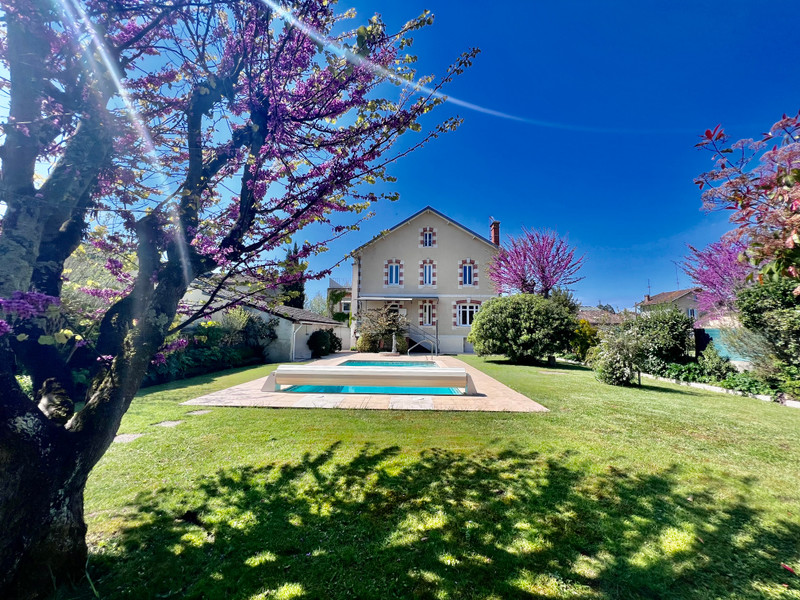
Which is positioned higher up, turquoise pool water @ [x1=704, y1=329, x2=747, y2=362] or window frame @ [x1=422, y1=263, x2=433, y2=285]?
window frame @ [x1=422, y1=263, x2=433, y2=285]

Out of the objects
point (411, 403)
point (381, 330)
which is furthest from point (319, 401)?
point (381, 330)

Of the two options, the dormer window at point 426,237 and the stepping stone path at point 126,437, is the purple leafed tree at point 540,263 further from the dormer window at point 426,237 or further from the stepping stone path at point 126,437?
the stepping stone path at point 126,437

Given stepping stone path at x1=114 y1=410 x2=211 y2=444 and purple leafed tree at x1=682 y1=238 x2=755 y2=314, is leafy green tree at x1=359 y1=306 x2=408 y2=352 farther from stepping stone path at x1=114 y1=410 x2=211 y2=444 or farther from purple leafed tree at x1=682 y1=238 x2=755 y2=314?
purple leafed tree at x1=682 y1=238 x2=755 y2=314

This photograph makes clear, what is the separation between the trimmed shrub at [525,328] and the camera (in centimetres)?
1520

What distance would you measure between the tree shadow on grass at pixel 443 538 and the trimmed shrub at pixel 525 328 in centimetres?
1209

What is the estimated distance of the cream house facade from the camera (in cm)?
2472

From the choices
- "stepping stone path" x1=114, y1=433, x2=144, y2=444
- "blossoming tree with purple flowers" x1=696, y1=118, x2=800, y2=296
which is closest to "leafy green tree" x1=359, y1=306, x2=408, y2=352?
"stepping stone path" x1=114, y1=433, x2=144, y2=444

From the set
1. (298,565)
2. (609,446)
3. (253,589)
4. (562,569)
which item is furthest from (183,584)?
(609,446)

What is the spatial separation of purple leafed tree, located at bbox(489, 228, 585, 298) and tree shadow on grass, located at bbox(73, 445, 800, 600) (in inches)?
770

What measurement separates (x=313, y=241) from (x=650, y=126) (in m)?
14.9

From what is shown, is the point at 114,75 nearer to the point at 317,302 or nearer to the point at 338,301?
the point at 338,301

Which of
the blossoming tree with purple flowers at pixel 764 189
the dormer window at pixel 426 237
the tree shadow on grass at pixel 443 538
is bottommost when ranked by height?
the tree shadow on grass at pixel 443 538

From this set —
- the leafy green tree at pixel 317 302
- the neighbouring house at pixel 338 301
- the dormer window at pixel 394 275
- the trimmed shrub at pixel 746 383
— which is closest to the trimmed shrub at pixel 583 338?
the trimmed shrub at pixel 746 383

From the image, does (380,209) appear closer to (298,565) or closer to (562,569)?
(298,565)
